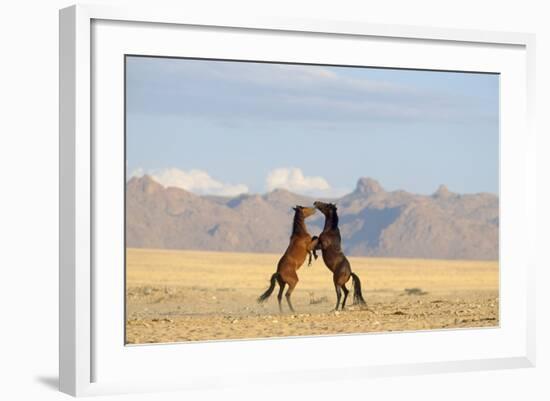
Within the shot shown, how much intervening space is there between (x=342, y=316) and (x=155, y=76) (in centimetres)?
268

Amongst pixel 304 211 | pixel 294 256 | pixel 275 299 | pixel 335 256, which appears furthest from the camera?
pixel 335 256

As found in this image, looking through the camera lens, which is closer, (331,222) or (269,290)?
(269,290)

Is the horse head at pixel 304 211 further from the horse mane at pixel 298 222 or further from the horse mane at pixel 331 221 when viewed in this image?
the horse mane at pixel 331 221

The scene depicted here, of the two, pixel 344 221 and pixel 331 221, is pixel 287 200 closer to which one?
pixel 331 221

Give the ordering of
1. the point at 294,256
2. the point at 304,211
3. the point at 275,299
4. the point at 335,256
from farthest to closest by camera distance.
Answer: the point at 335,256, the point at 304,211, the point at 294,256, the point at 275,299

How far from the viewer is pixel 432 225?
40.5 ft

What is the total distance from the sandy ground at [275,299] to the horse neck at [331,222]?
0.36m

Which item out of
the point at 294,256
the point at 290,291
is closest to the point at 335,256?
the point at 294,256

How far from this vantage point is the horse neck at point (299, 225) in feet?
38.5

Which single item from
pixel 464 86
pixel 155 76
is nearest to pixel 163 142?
pixel 155 76

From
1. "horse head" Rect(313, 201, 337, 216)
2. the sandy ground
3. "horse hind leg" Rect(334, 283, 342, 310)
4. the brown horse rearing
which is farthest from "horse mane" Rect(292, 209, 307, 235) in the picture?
"horse hind leg" Rect(334, 283, 342, 310)

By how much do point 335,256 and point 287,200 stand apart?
28.3 inches

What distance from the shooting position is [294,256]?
458 inches

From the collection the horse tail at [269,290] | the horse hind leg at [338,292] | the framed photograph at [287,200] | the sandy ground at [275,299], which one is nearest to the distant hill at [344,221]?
the framed photograph at [287,200]
